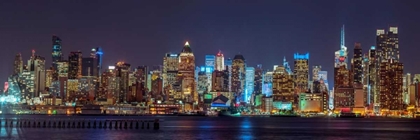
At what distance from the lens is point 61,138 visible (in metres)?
91.5

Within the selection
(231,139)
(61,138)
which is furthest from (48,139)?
(231,139)

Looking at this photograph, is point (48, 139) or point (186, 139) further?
point (186, 139)

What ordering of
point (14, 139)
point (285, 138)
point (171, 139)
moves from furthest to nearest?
1. point (285, 138)
2. point (171, 139)
3. point (14, 139)

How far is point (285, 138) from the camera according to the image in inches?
4023

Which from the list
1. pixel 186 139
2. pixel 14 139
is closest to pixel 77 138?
pixel 14 139

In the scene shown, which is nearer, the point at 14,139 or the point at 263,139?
the point at 14,139

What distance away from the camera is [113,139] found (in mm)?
90688

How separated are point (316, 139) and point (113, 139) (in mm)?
30447

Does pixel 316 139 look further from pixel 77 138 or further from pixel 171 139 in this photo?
pixel 77 138

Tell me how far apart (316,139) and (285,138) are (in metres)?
4.67

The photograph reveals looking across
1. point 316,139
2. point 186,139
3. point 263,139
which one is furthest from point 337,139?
point 186,139

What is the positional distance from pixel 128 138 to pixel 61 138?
903 cm

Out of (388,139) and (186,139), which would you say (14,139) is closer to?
(186,139)

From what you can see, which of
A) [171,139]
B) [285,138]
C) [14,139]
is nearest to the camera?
[14,139]
